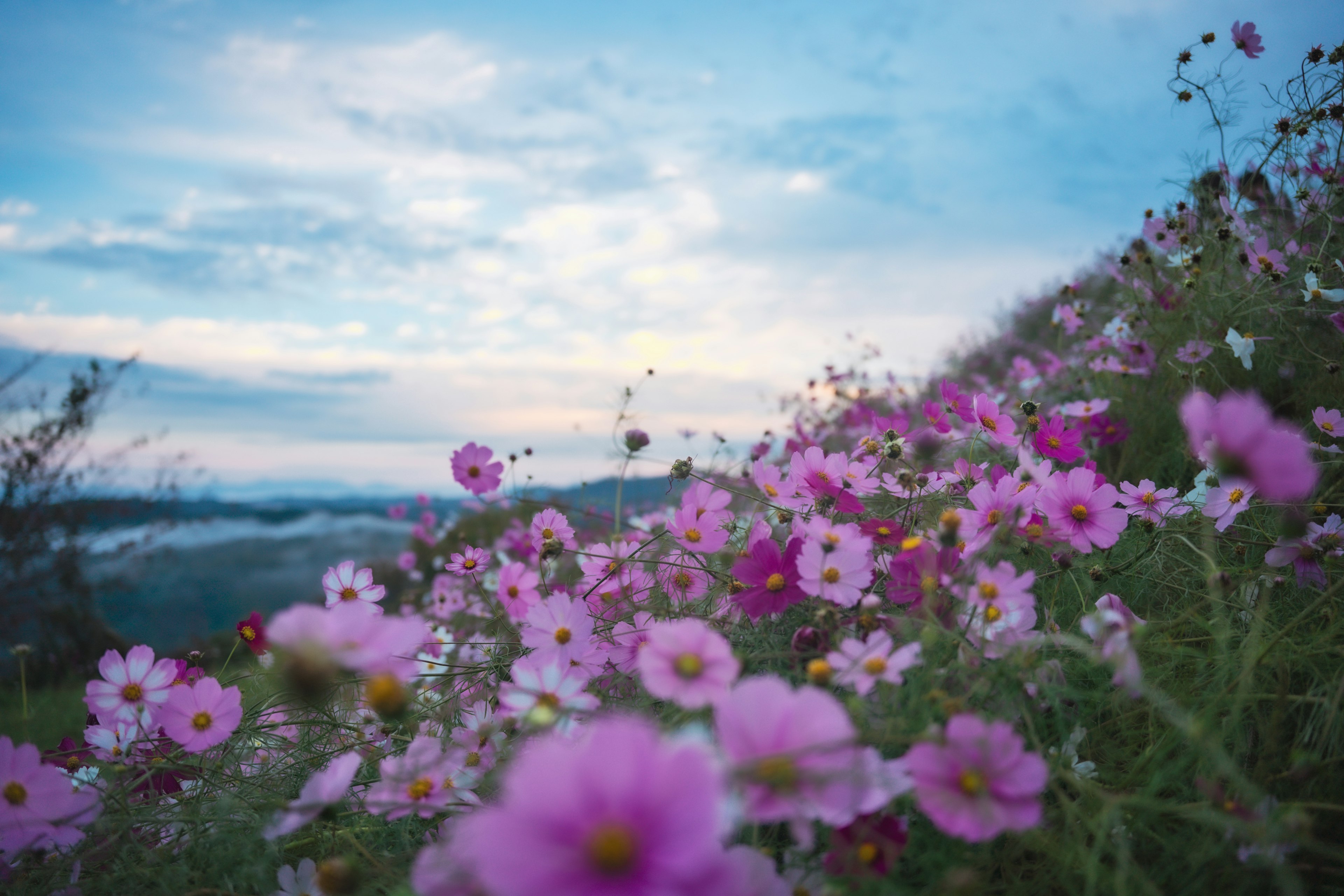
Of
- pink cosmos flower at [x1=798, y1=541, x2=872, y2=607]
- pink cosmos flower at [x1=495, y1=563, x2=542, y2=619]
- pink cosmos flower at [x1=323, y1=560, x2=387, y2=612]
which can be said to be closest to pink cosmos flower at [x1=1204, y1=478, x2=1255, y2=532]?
pink cosmos flower at [x1=798, y1=541, x2=872, y2=607]

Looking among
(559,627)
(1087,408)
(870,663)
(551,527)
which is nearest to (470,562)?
(551,527)

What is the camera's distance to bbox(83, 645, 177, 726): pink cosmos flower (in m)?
1.00

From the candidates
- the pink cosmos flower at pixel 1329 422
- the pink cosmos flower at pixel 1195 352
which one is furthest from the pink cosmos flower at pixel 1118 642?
the pink cosmos flower at pixel 1195 352

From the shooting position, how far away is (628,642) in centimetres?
100

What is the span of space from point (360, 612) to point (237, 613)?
274 inches

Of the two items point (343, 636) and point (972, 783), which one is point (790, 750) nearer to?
point (972, 783)

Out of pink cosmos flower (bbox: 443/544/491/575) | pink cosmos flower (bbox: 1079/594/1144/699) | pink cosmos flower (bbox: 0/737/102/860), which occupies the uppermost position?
pink cosmos flower (bbox: 1079/594/1144/699)

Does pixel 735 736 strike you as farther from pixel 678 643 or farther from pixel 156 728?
pixel 156 728

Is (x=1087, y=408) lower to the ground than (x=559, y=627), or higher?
higher

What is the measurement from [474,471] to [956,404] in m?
1.01

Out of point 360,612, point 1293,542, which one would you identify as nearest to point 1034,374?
point 1293,542

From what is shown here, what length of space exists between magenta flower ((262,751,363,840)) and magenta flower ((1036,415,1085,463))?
1.24 meters

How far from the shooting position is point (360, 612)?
60 centimetres

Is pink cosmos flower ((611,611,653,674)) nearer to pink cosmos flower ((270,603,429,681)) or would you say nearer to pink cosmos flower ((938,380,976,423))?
pink cosmos flower ((270,603,429,681))
